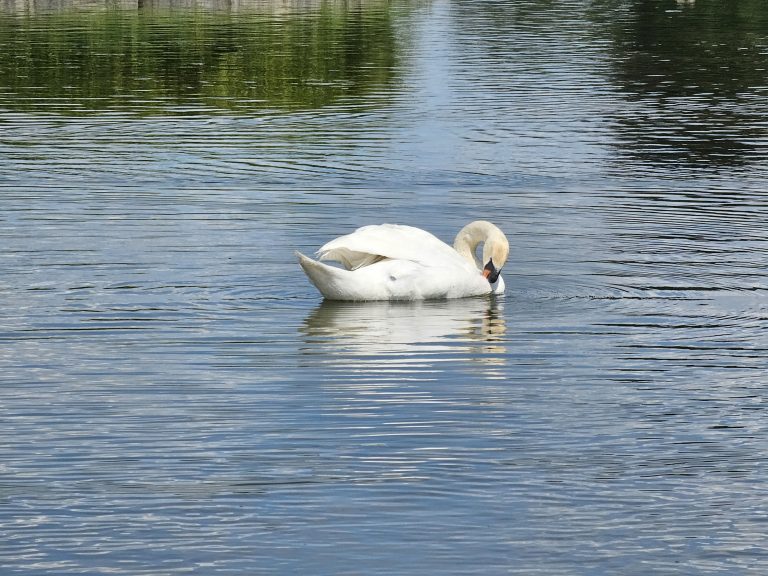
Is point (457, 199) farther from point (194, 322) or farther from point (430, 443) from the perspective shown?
point (430, 443)

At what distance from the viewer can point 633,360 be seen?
42.4 feet

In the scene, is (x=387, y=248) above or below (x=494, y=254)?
above

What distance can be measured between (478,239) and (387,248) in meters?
1.83

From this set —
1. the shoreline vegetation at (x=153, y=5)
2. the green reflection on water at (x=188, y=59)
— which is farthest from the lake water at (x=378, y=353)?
the shoreline vegetation at (x=153, y=5)

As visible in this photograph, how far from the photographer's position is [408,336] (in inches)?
534

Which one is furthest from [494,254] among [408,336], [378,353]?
[378,353]

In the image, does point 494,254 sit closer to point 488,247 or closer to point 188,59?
point 488,247

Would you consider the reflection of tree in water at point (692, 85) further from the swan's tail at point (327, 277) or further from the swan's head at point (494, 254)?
the swan's tail at point (327, 277)

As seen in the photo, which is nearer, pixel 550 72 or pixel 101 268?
pixel 101 268

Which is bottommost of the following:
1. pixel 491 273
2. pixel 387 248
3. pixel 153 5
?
pixel 491 273

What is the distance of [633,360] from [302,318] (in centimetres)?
289

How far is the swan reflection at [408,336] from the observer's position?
500 inches

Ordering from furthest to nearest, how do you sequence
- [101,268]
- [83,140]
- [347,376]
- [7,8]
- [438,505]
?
[7,8], [83,140], [101,268], [347,376], [438,505]

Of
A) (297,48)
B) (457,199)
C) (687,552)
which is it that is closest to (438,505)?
(687,552)
